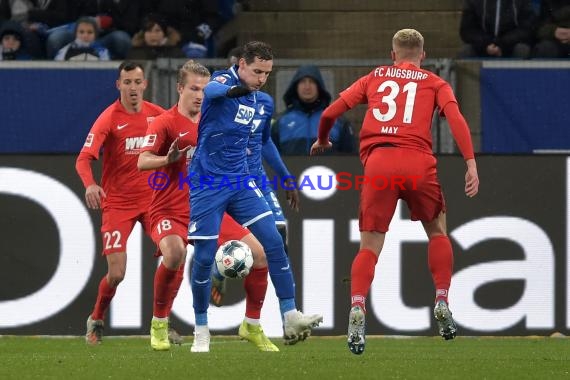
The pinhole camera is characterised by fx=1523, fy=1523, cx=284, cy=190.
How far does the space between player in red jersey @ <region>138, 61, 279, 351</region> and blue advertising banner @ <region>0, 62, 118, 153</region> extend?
2.51 meters

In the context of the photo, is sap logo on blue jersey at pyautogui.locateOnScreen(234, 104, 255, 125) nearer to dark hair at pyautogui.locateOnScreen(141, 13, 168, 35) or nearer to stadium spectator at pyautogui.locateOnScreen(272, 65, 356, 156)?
stadium spectator at pyautogui.locateOnScreen(272, 65, 356, 156)

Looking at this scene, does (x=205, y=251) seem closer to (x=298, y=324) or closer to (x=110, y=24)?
(x=298, y=324)

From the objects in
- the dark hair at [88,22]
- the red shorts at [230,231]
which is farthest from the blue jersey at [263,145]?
the dark hair at [88,22]

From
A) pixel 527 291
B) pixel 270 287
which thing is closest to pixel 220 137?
pixel 270 287

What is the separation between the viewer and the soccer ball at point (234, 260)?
10.7 meters

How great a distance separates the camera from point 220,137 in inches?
415

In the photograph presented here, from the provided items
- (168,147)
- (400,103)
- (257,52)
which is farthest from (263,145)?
(400,103)

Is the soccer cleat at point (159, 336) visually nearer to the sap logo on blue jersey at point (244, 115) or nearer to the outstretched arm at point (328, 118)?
the sap logo on blue jersey at point (244, 115)

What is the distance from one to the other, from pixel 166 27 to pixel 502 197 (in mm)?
4536

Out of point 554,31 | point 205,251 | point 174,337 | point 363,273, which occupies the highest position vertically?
point 554,31

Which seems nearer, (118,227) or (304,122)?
(118,227)

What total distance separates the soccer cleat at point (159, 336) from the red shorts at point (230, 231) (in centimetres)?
77

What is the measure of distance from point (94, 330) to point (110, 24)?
5131 millimetres

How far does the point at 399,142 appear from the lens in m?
9.91
